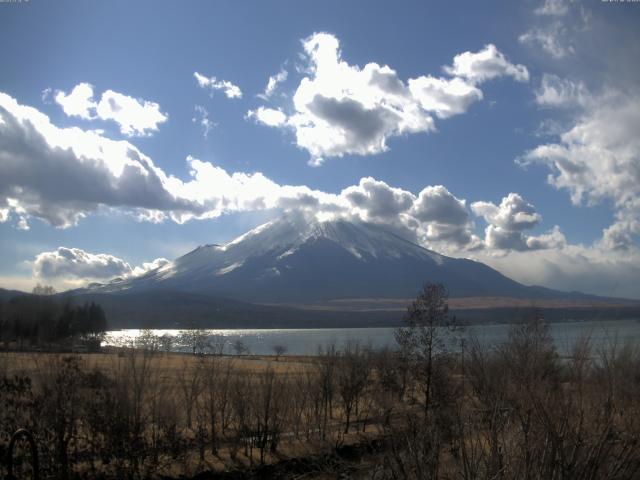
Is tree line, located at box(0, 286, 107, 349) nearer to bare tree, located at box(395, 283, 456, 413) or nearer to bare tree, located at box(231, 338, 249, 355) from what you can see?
bare tree, located at box(231, 338, 249, 355)

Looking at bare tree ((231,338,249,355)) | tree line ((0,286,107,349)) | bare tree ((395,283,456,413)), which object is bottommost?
bare tree ((231,338,249,355))

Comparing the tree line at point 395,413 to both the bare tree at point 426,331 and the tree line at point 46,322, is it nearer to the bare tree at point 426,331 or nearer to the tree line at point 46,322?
the bare tree at point 426,331

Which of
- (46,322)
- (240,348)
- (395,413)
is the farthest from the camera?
(240,348)

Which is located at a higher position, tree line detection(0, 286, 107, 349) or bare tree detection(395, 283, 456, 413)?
bare tree detection(395, 283, 456, 413)

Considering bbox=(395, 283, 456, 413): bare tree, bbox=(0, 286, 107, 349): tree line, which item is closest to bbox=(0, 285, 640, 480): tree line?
bbox=(395, 283, 456, 413): bare tree

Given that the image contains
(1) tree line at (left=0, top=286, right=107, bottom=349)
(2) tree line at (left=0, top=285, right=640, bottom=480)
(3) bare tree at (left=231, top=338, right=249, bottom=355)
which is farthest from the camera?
(3) bare tree at (left=231, top=338, right=249, bottom=355)

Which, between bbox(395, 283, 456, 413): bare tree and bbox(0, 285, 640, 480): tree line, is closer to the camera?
bbox(0, 285, 640, 480): tree line

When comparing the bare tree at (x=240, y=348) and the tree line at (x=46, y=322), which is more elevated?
the tree line at (x=46, y=322)

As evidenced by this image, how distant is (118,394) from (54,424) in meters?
2.67

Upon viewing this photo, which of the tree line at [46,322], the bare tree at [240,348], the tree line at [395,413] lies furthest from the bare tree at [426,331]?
the bare tree at [240,348]

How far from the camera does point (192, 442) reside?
22.5 meters

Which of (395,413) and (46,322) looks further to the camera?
(46,322)

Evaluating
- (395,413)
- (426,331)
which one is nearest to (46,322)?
(426,331)

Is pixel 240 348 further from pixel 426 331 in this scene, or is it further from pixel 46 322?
pixel 426 331
